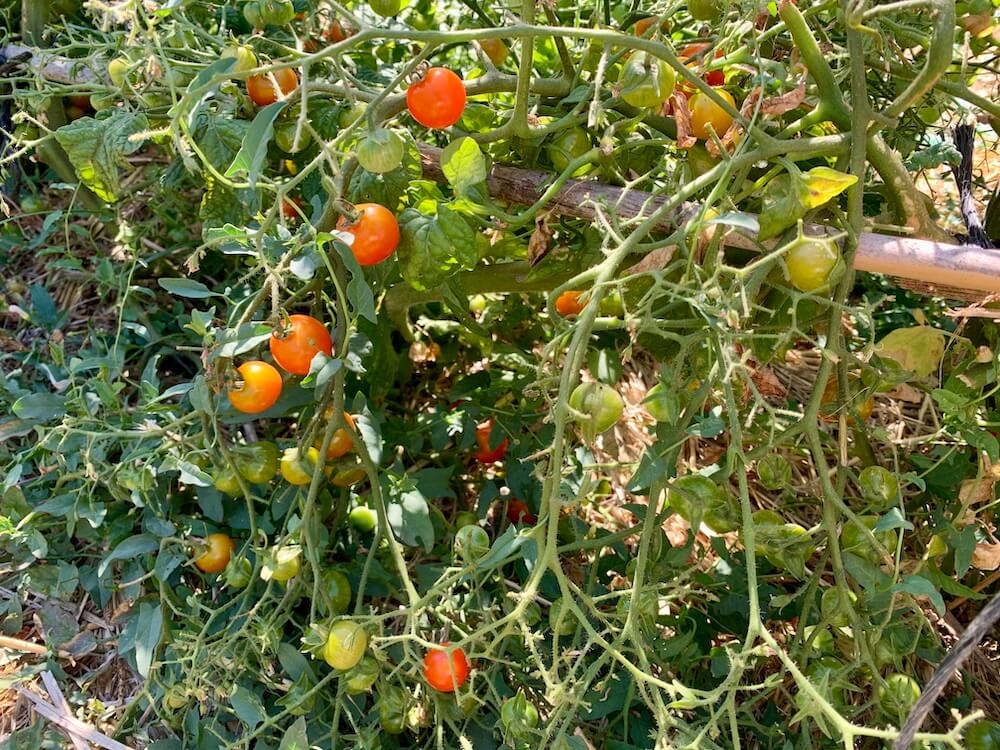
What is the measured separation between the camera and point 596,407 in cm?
83

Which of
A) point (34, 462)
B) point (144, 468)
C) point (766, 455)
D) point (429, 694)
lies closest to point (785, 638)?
point (766, 455)

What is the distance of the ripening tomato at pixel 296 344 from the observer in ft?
3.15

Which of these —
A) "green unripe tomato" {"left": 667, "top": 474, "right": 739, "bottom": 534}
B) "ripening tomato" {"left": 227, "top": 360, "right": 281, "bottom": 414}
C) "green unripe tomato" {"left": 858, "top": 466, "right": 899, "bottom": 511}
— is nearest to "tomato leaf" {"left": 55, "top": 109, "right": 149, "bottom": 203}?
"ripening tomato" {"left": 227, "top": 360, "right": 281, "bottom": 414}

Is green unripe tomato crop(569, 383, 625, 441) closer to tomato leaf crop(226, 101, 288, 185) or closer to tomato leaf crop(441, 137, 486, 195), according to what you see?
tomato leaf crop(441, 137, 486, 195)

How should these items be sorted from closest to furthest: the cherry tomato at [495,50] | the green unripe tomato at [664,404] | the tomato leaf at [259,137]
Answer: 1. the tomato leaf at [259,137]
2. the green unripe tomato at [664,404]
3. the cherry tomato at [495,50]

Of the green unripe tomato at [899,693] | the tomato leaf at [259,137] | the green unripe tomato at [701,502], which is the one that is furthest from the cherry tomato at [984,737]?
the tomato leaf at [259,137]

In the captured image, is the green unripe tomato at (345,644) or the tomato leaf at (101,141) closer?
the green unripe tomato at (345,644)

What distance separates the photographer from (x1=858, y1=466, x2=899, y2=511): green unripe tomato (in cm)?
95

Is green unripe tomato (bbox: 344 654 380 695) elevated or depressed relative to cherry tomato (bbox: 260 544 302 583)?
depressed

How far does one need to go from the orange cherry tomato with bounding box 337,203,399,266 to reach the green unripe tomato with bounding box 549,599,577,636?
16.2 inches

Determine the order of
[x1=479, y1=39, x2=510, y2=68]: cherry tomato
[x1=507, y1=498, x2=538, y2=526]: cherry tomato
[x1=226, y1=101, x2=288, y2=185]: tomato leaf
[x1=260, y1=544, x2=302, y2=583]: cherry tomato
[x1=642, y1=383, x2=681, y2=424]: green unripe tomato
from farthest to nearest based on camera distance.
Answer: [x1=507, y1=498, x2=538, y2=526]: cherry tomato
[x1=479, y1=39, x2=510, y2=68]: cherry tomato
[x1=260, y1=544, x2=302, y2=583]: cherry tomato
[x1=642, y1=383, x2=681, y2=424]: green unripe tomato
[x1=226, y1=101, x2=288, y2=185]: tomato leaf

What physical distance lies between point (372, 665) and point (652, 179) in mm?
701

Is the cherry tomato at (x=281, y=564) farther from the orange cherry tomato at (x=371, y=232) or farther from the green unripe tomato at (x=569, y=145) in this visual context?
the green unripe tomato at (x=569, y=145)

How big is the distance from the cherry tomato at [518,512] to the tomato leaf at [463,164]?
592mm
